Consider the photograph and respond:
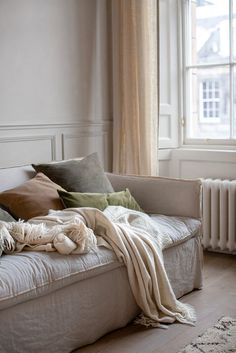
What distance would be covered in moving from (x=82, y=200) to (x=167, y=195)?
0.60 meters

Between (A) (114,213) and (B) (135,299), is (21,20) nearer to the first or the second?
(A) (114,213)

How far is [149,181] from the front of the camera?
344 centimetres

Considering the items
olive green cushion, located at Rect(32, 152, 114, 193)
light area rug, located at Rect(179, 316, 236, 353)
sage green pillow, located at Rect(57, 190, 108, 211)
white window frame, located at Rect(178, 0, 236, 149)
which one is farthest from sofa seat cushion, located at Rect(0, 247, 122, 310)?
white window frame, located at Rect(178, 0, 236, 149)

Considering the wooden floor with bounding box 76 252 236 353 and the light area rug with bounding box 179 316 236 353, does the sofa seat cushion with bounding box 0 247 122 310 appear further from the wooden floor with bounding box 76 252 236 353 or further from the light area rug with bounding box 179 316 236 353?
the light area rug with bounding box 179 316 236 353

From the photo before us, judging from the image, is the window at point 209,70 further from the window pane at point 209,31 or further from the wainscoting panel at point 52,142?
the wainscoting panel at point 52,142

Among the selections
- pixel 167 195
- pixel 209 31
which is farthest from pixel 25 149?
pixel 209 31

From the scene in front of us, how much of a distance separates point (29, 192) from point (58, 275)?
2.39 ft

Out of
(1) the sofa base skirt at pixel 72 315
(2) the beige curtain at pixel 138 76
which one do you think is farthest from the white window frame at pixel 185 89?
(1) the sofa base skirt at pixel 72 315

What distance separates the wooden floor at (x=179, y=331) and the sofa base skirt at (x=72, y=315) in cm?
6

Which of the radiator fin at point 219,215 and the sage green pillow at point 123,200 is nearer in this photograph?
the sage green pillow at point 123,200

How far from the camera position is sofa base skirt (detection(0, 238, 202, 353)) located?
7.30ft

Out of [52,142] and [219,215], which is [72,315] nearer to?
[52,142]

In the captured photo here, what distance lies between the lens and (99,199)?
3.08 metres

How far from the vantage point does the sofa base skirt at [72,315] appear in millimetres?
2225
